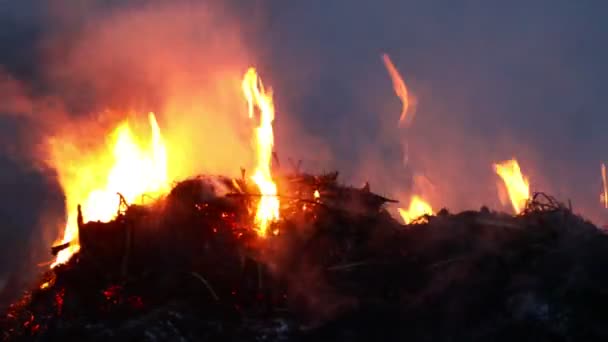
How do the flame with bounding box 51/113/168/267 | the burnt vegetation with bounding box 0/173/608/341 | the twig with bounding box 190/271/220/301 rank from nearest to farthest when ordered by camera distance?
the burnt vegetation with bounding box 0/173/608/341, the twig with bounding box 190/271/220/301, the flame with bounding box 51/113/168/267

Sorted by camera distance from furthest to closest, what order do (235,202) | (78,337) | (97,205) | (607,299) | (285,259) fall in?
(97,205)
(235,202)
(285,259)
(78,337)
(607,299)

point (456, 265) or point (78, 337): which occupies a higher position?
point (456, 265)

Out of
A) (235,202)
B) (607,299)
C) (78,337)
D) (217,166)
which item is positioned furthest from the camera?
(217,166)

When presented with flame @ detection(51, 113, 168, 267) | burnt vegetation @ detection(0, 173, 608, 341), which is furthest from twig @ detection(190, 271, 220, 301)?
flame @ detection(51, 113, 168, 267)

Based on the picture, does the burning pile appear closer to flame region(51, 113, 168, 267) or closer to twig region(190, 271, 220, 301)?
twig region(190, 271, 220, 301)

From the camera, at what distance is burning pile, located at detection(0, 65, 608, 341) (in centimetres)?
1166

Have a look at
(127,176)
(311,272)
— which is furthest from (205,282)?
(127,176)

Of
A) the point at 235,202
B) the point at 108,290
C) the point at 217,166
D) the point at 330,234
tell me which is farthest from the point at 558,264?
the point at 217,166

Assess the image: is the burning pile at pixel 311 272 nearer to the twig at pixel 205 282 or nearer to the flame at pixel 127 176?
the twig at pixel 205 282

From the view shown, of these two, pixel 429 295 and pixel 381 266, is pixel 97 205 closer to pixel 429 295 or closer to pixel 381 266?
pixel 381 266

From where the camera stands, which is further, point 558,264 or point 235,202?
point 235,202

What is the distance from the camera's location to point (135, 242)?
14539mm

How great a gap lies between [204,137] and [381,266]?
69.0 ft

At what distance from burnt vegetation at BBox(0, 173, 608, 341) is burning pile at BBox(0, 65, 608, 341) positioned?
30 millimetres
